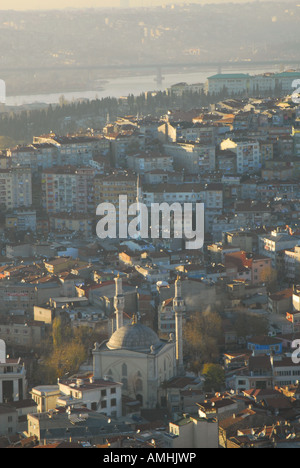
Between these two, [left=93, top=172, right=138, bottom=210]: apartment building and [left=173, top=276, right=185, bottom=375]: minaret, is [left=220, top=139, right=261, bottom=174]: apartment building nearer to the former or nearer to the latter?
[left=93, top=172, right=138, bottom=210]: apartment building

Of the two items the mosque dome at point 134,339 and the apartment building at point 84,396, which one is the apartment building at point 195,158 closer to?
the mosque dome at point 134,339

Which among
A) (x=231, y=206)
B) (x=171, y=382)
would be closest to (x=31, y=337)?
(x=171, y=382)

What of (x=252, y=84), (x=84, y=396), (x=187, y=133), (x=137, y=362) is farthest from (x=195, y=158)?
(x=252, y=84)

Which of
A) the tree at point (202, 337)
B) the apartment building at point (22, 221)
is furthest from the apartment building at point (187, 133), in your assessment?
the tree at point (202, 337)

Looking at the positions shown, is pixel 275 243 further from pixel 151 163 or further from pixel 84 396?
pixel 84 396

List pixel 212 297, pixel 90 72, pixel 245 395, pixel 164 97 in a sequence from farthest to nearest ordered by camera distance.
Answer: pixel 90 72 → pixel 164 97 → pixel 212 297 → pixel 245 395

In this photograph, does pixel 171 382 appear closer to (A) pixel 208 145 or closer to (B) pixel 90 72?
(A) pixel 208 145
